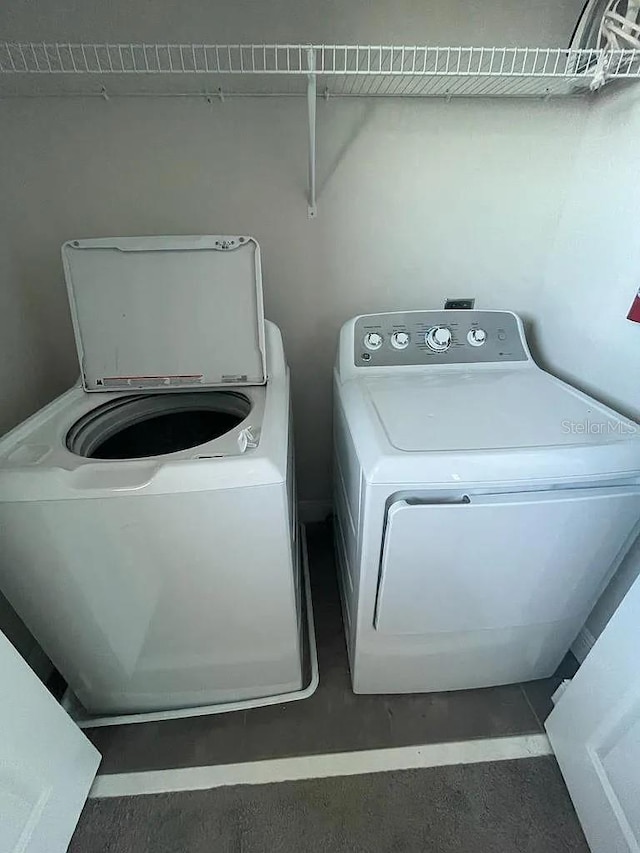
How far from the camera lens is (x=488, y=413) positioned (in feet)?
4.18

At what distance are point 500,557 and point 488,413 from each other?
0.42 meters

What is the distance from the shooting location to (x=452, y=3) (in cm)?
139

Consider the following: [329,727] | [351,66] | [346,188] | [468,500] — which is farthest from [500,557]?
[351,66]

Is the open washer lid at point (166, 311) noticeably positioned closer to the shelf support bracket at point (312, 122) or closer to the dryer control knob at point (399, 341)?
the shelf support bracket at point (312, 122)

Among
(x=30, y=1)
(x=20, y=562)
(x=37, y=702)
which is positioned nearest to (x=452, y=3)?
(x=30, y=1)

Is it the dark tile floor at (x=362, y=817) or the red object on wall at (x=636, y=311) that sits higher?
the red object on wall at (x=636, y=311)

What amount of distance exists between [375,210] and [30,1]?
50.1 inches

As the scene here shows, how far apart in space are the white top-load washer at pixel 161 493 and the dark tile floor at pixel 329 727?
83 millimetres

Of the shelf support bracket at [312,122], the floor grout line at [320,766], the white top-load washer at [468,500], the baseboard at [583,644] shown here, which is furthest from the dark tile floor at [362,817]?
the shelf support bracket at [312,122]

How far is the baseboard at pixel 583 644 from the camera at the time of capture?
1619 millimetres

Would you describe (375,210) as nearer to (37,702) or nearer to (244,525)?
(244,525)

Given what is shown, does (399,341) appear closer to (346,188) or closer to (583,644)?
(346,188)

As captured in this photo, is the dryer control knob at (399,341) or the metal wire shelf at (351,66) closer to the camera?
the metal wire shelf at (351,66)

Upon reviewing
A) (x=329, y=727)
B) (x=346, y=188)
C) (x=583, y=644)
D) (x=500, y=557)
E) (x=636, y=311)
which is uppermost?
(x=346, y=188)
